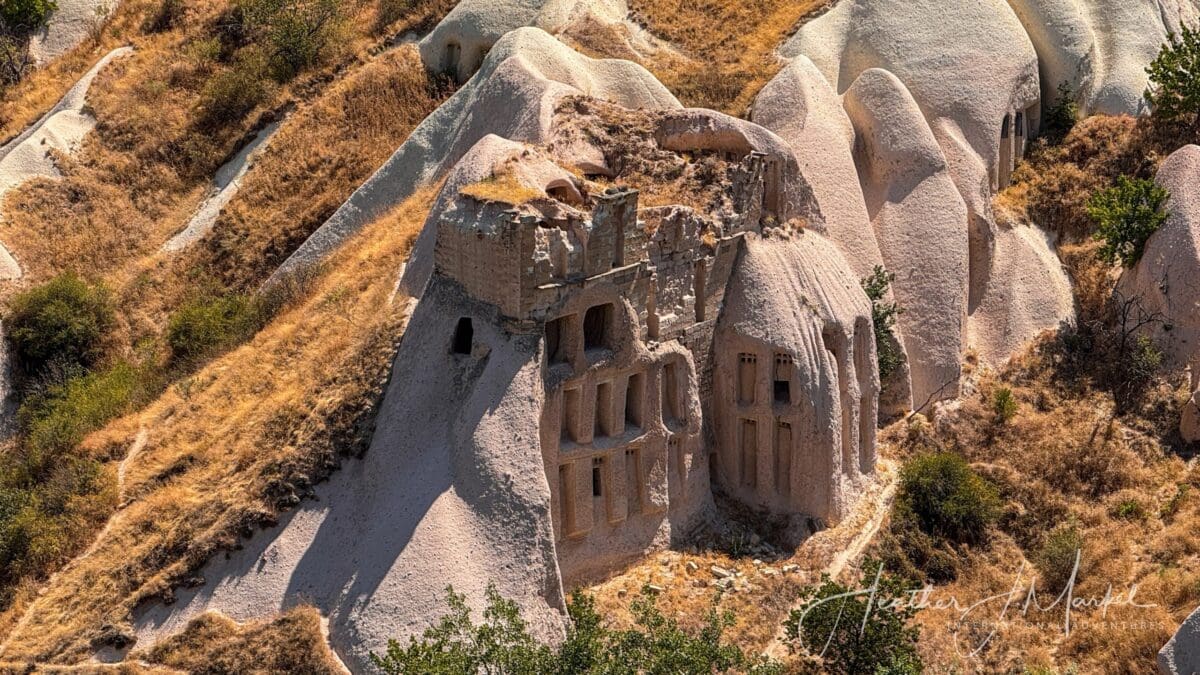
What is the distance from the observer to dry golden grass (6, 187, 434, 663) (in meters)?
24.5

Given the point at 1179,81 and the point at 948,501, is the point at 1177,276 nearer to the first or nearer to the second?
the point at 1179,81

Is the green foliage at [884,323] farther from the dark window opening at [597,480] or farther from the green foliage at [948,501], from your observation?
the dark window opening at [597,480]

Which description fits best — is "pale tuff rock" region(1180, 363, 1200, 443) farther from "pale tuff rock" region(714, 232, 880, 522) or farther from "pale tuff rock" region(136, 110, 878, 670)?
"pale tuff rock" region(714, 232, 880, 522)

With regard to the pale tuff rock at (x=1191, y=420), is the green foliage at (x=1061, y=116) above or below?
above

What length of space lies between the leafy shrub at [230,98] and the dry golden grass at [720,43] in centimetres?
1376

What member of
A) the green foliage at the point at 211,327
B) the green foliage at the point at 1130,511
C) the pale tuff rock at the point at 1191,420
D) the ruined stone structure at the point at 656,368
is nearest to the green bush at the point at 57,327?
the green foliage at the point at 211,327

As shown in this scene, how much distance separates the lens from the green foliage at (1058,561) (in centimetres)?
2836

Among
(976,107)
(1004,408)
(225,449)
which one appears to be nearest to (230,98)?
(225,449)

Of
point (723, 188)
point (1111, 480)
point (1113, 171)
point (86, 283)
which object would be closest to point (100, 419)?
point (86, 283)

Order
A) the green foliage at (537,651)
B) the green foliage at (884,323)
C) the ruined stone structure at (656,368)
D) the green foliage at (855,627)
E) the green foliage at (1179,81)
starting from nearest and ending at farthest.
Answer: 1. the green foliage at (537,651)
2. the green foliage at (855,627)
3. the ruined stone structure at (656,368)
4. the green foliage at (884,323)
5. the green foliage at (1179,81)

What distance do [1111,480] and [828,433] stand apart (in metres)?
8.62

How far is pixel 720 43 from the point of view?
141 ft

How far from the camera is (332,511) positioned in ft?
81.2

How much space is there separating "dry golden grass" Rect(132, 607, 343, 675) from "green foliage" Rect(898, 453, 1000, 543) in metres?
14.4
